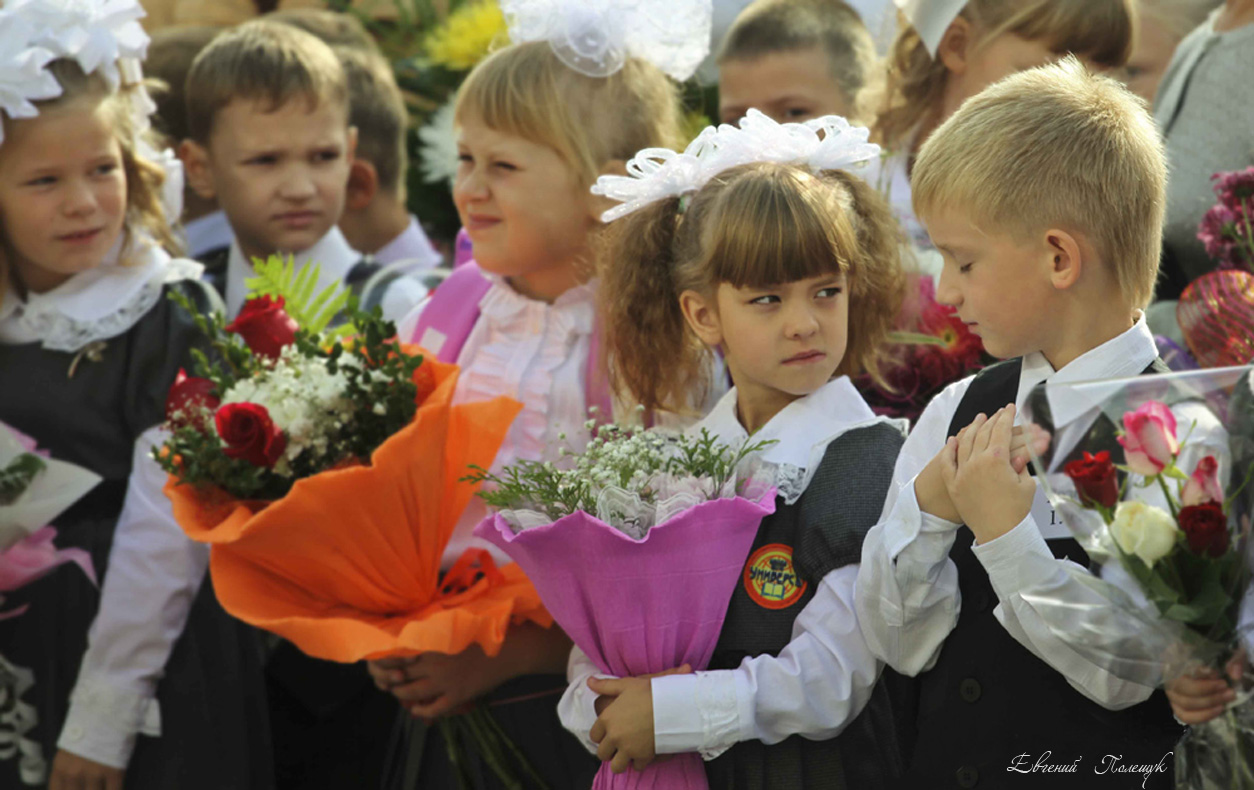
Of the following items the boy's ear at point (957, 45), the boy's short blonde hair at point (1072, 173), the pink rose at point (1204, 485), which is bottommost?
the boy's ear at point (957, 45)

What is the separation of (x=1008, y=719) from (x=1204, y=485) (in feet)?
2.01

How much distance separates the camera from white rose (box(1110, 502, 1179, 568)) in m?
1.81

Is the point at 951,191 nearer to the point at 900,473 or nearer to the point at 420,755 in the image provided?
the point at 900,473

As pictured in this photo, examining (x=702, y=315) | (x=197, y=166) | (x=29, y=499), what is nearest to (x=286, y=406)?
(x=702, y=315)

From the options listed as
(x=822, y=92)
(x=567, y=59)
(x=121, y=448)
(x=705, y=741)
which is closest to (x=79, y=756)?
(x=121, y=448)

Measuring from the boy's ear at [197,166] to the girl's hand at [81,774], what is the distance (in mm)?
1961

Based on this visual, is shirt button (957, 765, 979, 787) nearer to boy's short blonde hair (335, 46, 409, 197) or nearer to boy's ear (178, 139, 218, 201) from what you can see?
boy's ear (178, 139, 218, 201)

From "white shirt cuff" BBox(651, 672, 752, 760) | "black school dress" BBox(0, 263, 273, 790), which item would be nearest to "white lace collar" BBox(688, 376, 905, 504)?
"white shirt cuff" BBox(651, 672, 752, 760)

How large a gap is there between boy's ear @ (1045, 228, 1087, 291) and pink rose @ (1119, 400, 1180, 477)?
0.43m

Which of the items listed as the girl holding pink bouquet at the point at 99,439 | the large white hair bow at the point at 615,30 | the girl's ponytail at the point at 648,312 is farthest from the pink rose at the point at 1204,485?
the girl holding pink bouquet at the point at 99,439

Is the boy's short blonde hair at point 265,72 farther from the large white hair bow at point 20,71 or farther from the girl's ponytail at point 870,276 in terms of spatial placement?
the girl's ponytail at point 870,276

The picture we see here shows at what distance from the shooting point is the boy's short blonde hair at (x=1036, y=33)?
11.0 feet

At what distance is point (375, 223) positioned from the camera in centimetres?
492

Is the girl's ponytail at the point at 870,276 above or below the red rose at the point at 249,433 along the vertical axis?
above
